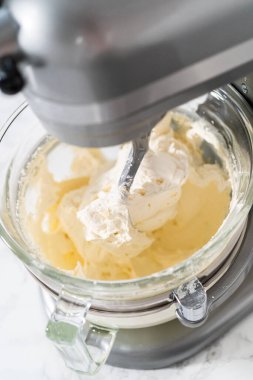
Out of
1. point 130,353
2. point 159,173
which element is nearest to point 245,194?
point 159,173

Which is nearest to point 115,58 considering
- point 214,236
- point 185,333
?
point 214,236

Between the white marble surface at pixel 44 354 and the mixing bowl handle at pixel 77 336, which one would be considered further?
the white marble surface at pixel 44 354

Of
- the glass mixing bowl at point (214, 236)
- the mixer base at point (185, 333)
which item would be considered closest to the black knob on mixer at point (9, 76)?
the glass mixing bowl at point (214, 236)

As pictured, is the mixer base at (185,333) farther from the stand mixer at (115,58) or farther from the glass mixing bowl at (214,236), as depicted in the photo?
the stand mixer at (115,58)

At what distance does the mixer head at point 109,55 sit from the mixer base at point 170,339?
303mm

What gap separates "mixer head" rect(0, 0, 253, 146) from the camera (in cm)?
34

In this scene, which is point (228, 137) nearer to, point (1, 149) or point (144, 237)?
point (144, 237)

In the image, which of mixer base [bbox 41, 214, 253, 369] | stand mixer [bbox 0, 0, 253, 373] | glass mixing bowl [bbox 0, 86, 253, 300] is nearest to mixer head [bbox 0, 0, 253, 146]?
stand mixer [bbox 0, 0, 253, 373]

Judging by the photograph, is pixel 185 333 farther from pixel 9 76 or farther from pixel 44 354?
pixel 9 76

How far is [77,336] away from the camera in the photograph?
1.67 ft

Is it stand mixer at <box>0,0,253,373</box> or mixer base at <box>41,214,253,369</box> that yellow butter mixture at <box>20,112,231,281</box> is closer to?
mixer base at <box>41,214,253,369</box>

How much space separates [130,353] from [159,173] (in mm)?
196

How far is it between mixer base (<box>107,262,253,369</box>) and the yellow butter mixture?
0.07 m

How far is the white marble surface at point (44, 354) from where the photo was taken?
2.10 ft
